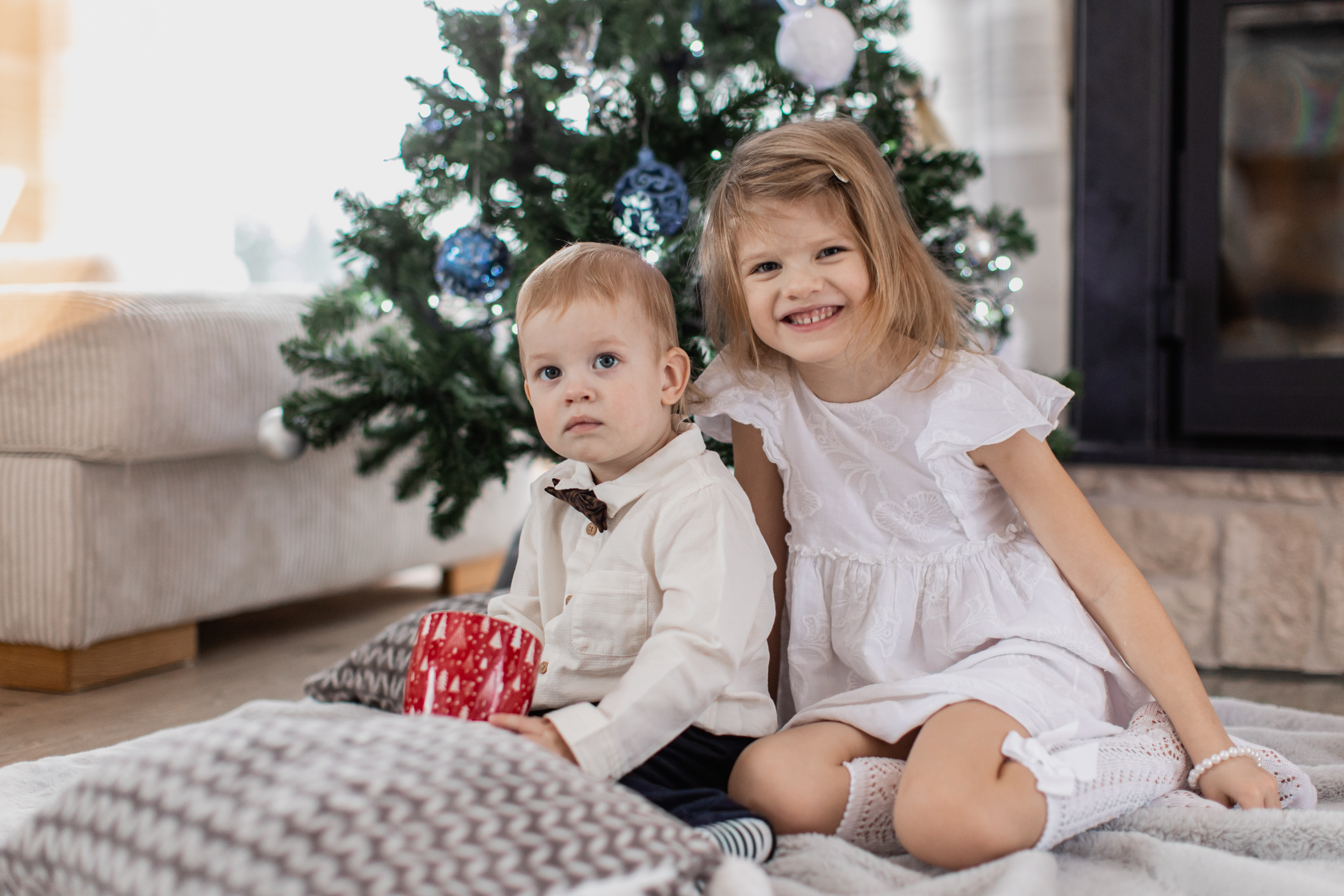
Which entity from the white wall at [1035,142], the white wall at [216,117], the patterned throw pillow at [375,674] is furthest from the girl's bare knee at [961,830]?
the white wall at [216,117]

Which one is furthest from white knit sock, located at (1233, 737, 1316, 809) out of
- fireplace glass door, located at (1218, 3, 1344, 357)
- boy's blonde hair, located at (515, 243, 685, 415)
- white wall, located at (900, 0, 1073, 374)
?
white wall, located at (900, 0, 1073, 374)

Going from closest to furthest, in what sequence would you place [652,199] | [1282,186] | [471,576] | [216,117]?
[652,199], [1282,186], [471,576], [216,117]

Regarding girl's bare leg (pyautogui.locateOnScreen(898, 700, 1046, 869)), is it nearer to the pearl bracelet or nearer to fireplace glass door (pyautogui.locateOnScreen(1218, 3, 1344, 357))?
the pearl bracelet

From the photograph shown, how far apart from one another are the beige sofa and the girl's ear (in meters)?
0.82

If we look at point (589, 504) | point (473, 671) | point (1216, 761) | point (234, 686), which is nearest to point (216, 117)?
point (234, 686)

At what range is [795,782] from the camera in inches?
33.0

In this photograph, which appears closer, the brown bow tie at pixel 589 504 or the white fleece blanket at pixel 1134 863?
the white fleece blanket at pixel 1134 863

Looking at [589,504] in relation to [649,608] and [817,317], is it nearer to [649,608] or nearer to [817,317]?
[649,608]

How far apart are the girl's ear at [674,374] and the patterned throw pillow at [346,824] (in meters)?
0.33

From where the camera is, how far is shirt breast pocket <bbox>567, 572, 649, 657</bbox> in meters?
0.87

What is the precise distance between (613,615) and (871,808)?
0.26m

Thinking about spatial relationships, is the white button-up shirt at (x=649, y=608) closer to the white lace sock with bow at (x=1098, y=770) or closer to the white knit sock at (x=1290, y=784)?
the white lace sock with bow at (x=1098, y=770)

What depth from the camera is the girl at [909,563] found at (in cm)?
84

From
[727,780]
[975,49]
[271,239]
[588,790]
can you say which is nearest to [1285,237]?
[975,49]
